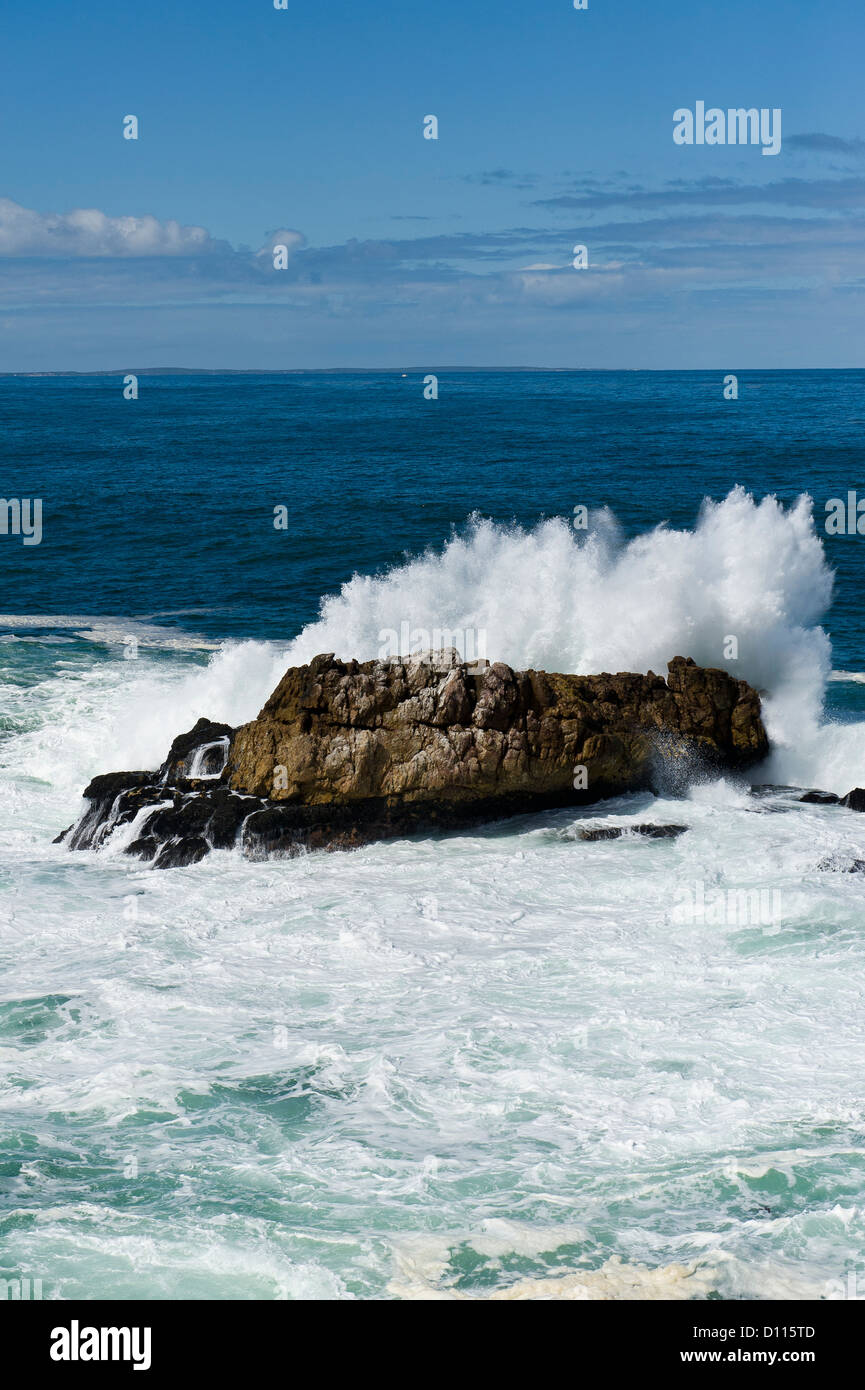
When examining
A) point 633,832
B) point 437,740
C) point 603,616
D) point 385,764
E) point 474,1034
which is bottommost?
point 474,1034

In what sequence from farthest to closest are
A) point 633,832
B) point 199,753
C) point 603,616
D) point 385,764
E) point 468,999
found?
point 603,616 → point 199,753 → point 385,764 → point 633,832 → point 468,999

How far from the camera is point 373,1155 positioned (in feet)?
30.4

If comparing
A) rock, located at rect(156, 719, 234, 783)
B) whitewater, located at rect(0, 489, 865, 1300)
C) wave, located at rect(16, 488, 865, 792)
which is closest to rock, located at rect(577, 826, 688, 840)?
whitewater, located at rect(0, 489, 865, 1300)

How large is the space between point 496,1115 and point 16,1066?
160 inches

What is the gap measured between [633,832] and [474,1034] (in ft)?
17.2

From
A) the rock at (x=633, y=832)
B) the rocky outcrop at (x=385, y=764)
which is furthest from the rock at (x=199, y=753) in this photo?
the rock at (x=633, y=832)

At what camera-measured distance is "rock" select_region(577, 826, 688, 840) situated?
15.4m

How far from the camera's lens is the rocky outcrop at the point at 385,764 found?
15594mm

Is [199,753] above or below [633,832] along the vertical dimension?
above

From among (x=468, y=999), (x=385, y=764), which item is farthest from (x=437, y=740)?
(x=468, y=999)

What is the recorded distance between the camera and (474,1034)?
35.9 ft

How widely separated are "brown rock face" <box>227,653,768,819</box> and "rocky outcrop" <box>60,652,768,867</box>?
15 millimetres

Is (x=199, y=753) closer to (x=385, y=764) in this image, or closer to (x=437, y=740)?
(x=385, y=764)

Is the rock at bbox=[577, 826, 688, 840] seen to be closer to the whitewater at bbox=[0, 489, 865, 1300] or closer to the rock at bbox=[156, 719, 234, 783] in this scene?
the whitewater at bbox=[0, 489, 865, 1300]
